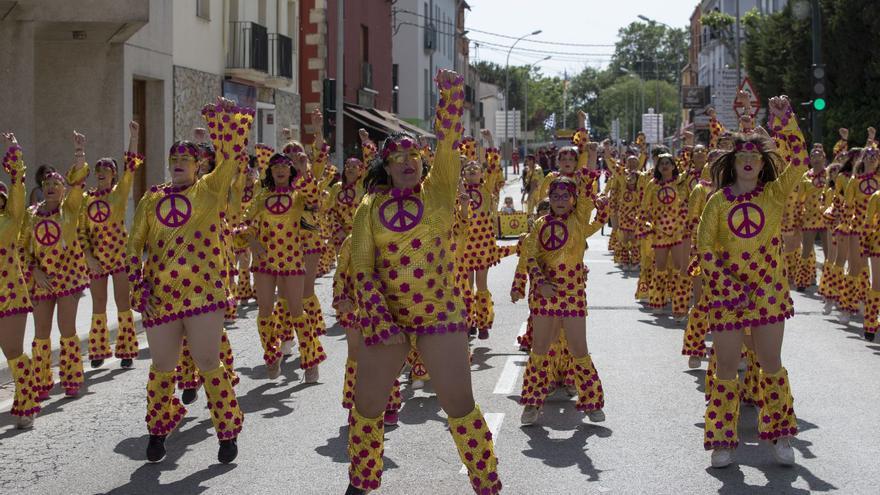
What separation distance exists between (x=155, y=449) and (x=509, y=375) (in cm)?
390

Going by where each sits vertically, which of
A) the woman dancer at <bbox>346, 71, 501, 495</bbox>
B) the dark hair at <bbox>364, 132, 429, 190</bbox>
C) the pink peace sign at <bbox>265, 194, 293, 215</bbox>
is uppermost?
the dark hair at <bbox>364, 132, 429, 190</bbox>

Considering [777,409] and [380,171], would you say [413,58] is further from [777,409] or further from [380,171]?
[380,171]

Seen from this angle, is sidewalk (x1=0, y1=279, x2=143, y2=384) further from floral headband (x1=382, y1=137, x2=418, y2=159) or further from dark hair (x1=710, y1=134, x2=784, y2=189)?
dark hair (x1=710, y1=134, x2=784, y2=189)

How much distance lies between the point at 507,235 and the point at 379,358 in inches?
894

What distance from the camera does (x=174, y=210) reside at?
7.09 metres

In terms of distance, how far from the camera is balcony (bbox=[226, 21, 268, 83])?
92.5 ft

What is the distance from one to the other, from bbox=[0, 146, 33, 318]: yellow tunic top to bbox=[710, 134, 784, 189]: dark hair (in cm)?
486

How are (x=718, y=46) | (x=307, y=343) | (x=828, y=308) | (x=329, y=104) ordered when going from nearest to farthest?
1. (x=307, y=343)
2. (x=828, y=308)
3. (x=329, y=104)
4. (x=718, y=46)

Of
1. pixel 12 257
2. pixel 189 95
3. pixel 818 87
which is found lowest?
pixel 12 257

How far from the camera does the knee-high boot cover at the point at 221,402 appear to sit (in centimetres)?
714

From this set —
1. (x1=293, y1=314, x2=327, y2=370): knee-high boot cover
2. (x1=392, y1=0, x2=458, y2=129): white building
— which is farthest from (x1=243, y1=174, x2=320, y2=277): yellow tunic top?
(x1=392, y1=0, x2=458, y2=129): white building

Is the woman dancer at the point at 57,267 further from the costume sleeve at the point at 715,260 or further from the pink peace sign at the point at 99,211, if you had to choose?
the costume sleeve at the point at 715,260

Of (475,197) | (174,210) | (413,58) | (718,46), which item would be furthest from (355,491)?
(718,46)

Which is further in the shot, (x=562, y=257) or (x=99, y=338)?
(x=99, y=338)
